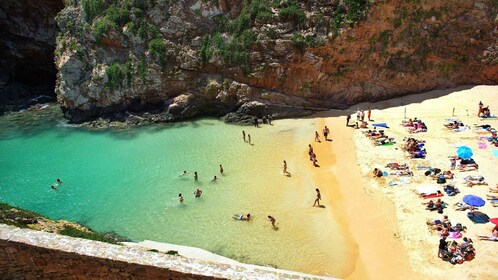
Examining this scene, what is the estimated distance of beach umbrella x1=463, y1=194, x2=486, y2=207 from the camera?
1872 cm

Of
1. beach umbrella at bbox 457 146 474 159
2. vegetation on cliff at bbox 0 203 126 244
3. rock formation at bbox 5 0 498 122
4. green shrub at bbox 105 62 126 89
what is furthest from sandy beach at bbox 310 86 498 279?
green shrub at bbox 105 62 126 89

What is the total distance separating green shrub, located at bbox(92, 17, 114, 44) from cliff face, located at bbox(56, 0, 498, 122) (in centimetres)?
9

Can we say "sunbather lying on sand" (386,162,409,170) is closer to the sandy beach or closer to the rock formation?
the sandy beach

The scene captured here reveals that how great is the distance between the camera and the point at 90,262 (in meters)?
9.12

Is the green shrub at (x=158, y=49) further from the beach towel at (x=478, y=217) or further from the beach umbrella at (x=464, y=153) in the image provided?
the beach towel at (x=478, y=217)

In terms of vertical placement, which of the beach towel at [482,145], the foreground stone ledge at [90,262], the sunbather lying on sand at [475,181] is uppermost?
the foreground stone ledge at [90,262]

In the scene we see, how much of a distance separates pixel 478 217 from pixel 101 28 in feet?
102

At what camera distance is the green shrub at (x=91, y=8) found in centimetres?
3494

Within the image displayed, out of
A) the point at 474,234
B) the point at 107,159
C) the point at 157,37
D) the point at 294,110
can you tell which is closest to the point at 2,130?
the point at 107,159

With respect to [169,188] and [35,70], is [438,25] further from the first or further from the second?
[35,70]

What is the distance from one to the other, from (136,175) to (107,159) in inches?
158

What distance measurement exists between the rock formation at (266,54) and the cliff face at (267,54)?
0.08 metres

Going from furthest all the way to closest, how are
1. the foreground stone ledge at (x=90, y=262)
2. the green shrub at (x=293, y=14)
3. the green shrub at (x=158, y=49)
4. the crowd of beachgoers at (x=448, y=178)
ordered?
the green shrub at (x=158, y=49) < the green shrub at (x=293, y=14) < the crowd of beachgoers at (x=448, y=178) < the foreground stone ledge at (x=90, y=262)

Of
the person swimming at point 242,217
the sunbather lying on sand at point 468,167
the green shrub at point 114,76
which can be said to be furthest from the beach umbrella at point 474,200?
the green shrub at point 114,76
